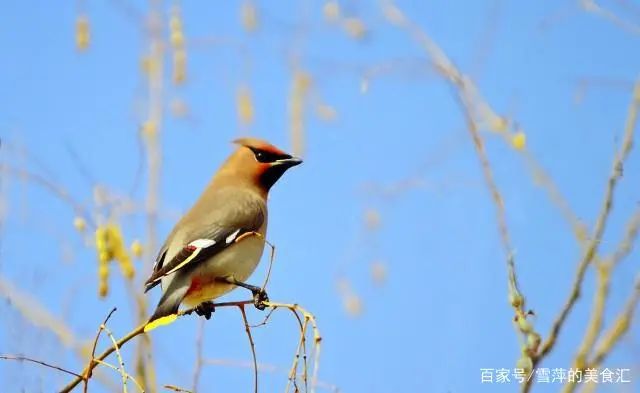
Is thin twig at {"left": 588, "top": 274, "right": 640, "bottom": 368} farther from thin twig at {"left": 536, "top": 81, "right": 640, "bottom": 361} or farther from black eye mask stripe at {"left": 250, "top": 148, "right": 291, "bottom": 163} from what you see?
black eye mask stripe at {"left": 250, "top": 148, "right": 291, "bottom": 163}

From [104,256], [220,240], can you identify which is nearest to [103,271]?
[104,256]

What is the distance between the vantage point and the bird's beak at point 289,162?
3.38m

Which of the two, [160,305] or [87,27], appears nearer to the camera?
[160,305]

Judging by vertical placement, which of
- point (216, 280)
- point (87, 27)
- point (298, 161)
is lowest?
point (216, 280)

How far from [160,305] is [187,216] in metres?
0.54

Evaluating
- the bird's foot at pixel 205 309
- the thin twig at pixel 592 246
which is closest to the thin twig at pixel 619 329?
the thin twig at pixel 592 246

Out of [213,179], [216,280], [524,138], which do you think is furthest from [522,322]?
[213,179]

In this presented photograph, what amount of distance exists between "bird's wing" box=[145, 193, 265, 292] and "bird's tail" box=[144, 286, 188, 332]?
0.06 meters

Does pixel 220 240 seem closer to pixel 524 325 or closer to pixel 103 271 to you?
pixel 103 271

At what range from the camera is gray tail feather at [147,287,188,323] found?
8.96 feet

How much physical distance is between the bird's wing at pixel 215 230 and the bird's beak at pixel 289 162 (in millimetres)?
164

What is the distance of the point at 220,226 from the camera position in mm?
3156

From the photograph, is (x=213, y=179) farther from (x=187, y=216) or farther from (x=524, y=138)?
(x=524, y=138)

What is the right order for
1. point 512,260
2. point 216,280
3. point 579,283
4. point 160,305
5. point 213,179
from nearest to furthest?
1. point 512,260
2. point 579,283
3. point 160,305
4. point 216,280
5. point 213,179
